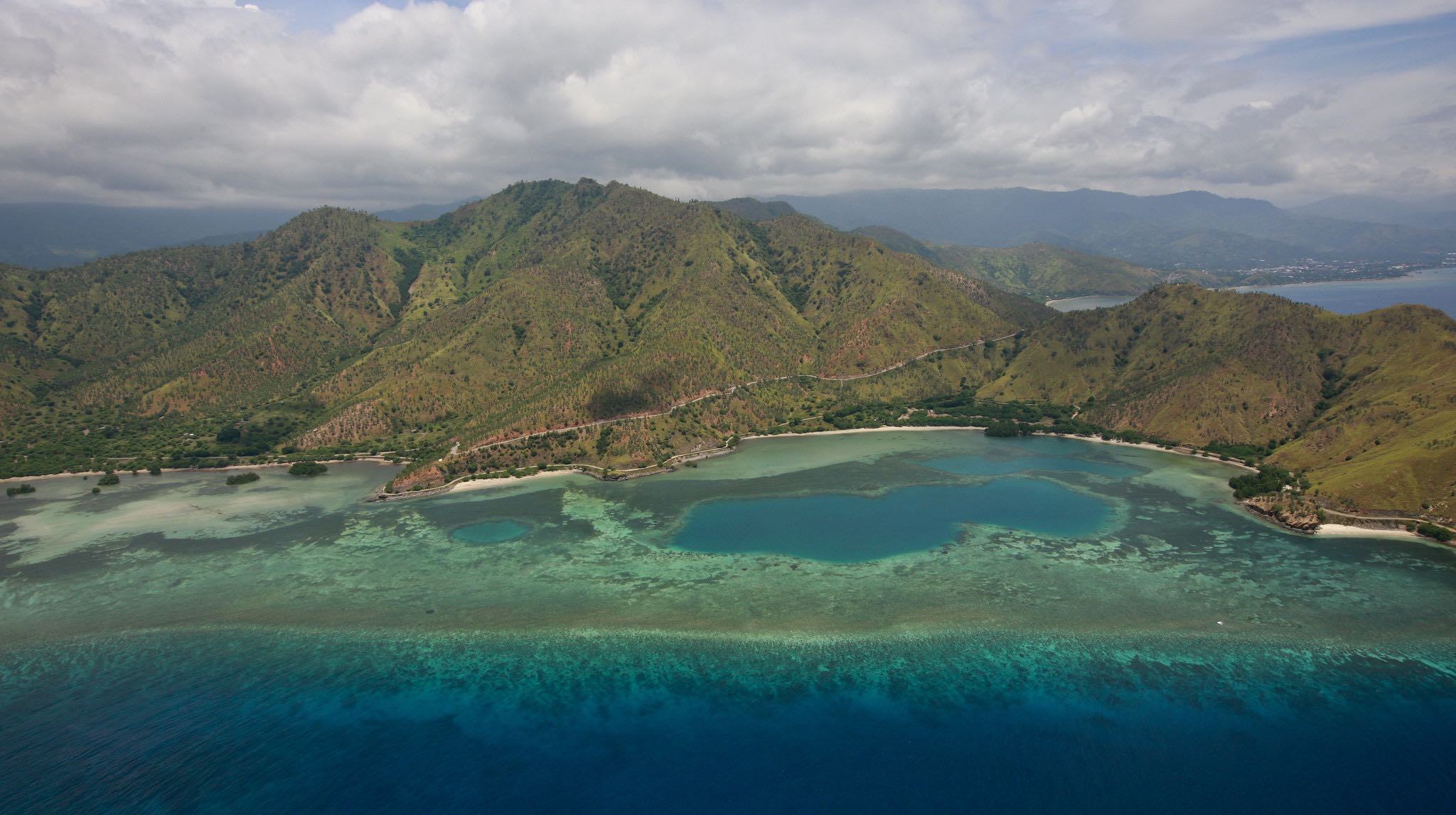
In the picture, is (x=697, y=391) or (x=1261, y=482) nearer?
(x=1261, y=482)

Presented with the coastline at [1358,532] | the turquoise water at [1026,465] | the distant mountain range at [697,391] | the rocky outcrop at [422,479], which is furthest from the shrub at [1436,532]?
the rocky outcrop at [422,479]

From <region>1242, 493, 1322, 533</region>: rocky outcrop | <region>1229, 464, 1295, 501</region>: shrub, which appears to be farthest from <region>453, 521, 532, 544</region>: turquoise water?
<region>1229, 464, 1295, 501</region>: shrub

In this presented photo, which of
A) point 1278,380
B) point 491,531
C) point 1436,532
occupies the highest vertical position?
point 1278,380

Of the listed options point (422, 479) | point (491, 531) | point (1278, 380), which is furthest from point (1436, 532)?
point (422, 479)

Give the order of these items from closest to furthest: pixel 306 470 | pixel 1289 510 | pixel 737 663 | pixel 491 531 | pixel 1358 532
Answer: pixel 737 663 → pixel 1358 532 → pixel 1289 510 → pixel 491 531 → pixel 306 470

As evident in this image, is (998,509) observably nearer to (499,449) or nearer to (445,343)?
(499,449)

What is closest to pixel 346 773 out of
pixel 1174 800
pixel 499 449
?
pixel 1174 800

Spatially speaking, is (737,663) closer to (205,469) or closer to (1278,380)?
(1278,380)
